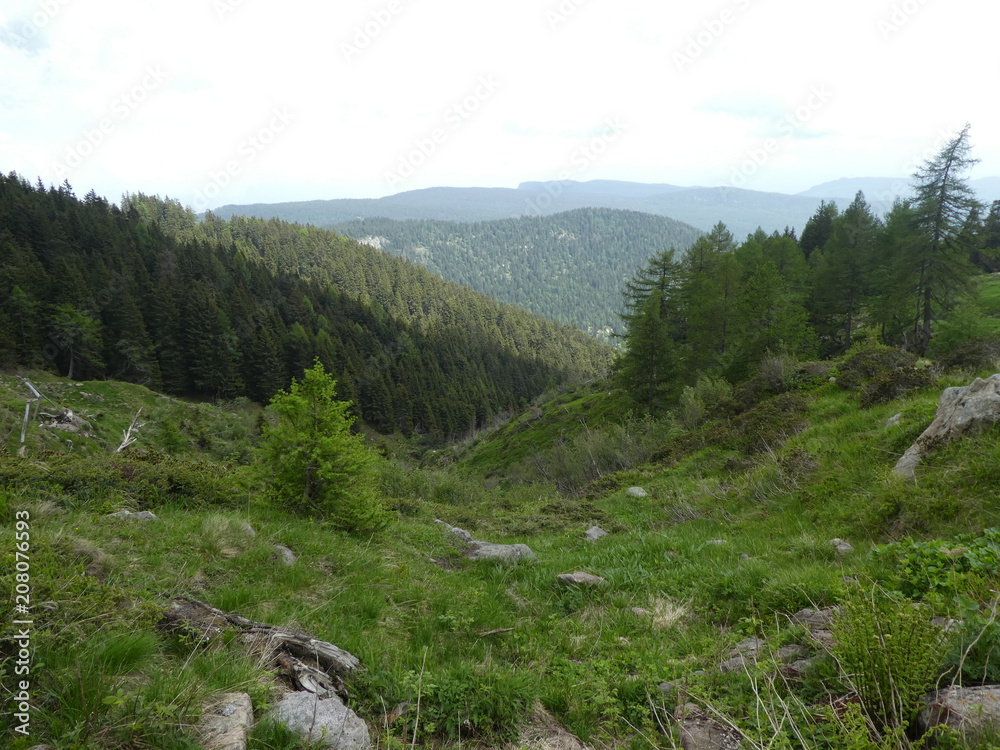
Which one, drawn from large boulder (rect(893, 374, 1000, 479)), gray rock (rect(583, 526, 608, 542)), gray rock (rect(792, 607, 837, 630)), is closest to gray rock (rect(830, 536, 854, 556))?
large boulder (rect(893, 374, 1000, 479))

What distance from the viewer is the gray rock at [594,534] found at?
32.9ft

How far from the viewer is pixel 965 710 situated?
7.45 ft

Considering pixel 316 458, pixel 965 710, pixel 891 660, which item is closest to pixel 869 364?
pixel 891 660

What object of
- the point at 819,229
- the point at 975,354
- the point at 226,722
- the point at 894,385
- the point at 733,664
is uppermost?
the point at 819,229

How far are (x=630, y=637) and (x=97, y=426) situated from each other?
1367 inches

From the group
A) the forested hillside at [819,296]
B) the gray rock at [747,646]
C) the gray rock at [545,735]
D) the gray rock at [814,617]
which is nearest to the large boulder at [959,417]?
the gray rock at [814,617]

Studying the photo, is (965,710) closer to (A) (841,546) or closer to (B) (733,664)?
(B) (733,664)

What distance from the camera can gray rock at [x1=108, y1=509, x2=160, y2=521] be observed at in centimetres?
584

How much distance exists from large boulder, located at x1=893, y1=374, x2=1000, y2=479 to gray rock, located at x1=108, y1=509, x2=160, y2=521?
10587 mm

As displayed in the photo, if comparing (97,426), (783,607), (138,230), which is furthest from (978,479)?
(138,230)

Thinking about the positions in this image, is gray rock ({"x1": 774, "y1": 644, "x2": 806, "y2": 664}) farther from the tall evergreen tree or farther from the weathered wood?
the tall evergreen tree

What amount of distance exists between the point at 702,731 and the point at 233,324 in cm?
9429

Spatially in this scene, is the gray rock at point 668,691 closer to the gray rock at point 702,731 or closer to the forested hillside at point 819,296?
the gray rock at point 702,731

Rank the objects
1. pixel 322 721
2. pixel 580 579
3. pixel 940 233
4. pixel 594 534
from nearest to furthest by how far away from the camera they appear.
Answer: pixel 322 721
pixel 580 579
pixel 594 534
pixel 940 233
